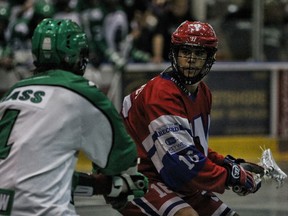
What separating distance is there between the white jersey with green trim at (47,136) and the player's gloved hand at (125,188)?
29cm

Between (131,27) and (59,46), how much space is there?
9.68 meters

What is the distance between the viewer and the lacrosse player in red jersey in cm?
571

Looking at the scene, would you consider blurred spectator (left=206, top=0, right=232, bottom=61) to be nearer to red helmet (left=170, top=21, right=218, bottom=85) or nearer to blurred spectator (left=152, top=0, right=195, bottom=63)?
blurred spectator (left=152, top=0, right=195, bottom=63)

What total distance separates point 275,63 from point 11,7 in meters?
3.58

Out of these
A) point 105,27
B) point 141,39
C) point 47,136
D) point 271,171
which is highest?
point 47,136

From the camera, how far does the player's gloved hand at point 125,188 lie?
488 cm

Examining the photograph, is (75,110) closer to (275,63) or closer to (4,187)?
(4,187)

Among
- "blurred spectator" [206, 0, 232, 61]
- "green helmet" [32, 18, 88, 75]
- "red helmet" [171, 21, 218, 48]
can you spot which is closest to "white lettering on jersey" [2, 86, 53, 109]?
"green helmet" [32, 18, 88, 75]

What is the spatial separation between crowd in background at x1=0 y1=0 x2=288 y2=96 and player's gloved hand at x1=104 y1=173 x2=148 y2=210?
759cm

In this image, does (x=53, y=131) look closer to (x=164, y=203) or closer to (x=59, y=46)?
(x=59, y=46)

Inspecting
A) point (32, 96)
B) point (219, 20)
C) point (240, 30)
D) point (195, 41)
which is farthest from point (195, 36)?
point (240, 30)

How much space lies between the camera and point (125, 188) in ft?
16.1

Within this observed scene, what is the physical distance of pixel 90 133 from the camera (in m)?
4.60

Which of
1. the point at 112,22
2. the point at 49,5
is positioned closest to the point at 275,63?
the point at 112,22
